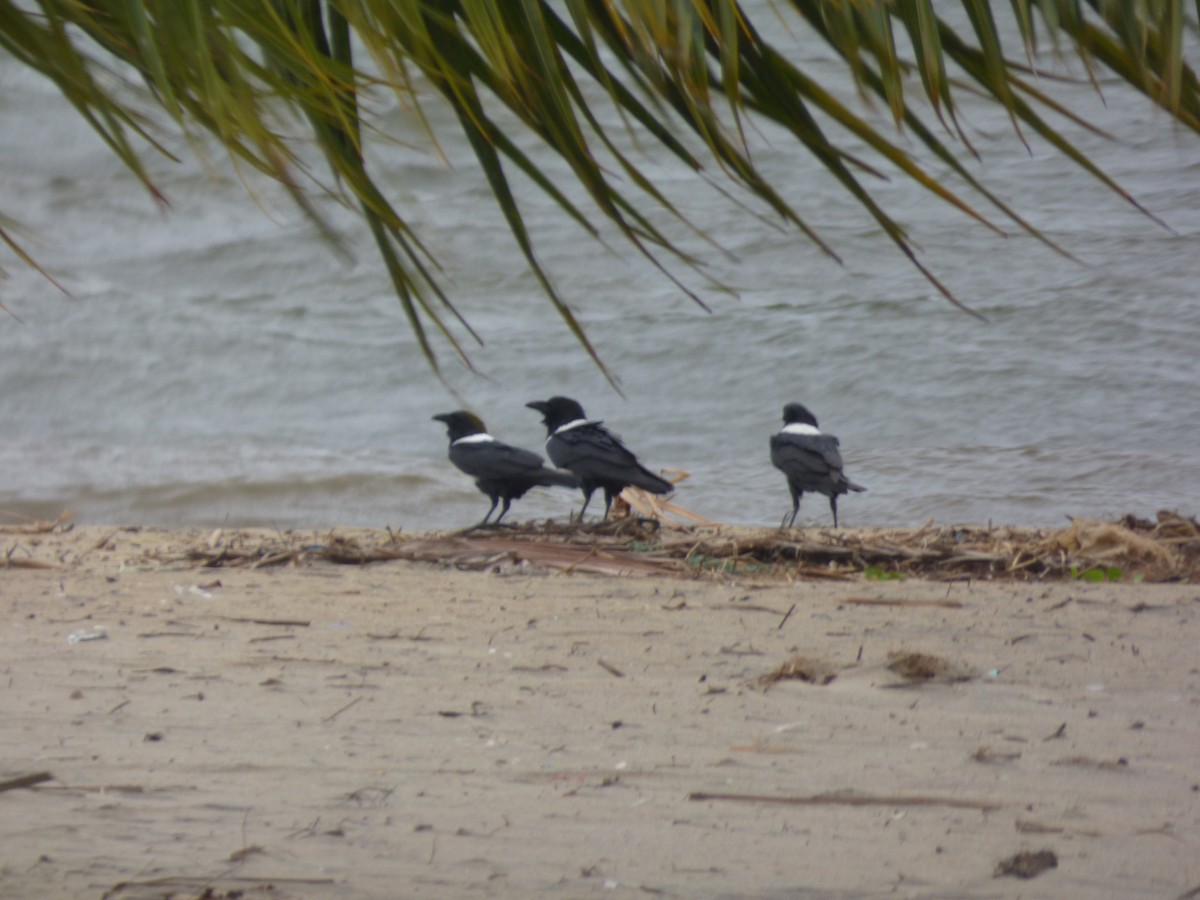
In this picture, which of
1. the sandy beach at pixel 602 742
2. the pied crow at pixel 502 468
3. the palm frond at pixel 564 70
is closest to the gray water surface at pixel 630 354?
the pied crow at pixel 502 468

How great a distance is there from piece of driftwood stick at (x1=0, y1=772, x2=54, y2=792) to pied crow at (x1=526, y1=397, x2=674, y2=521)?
479 centimetres

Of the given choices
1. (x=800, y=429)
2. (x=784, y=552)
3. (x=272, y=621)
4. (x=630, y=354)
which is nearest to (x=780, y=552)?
(x=784, y=552)

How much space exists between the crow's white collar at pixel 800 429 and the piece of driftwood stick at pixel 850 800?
531 centimetres

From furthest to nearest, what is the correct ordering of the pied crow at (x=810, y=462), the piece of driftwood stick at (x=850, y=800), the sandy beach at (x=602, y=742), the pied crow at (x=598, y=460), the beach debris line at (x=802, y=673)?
the pied crow at (x=810, y=462) < the pied crow at (x=598, y=460) < the beach debris line at (x=802, y=673) < the piece of driftwood stick at (x=850, y=800) < the sandy beach at (x=602, y=742)

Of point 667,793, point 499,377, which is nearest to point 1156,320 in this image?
point 499,377

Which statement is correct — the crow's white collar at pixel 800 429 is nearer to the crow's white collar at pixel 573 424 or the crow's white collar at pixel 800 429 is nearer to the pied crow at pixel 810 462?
the pied crow at pixel 810 462

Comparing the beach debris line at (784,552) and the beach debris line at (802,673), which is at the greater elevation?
the beach debris line at (784,552)

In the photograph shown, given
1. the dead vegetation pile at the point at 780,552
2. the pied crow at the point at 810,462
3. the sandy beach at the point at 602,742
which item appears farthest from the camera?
the pied crow at the point at 810,462

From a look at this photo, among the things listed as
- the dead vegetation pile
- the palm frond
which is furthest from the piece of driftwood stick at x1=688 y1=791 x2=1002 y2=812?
the dead vegetation pile

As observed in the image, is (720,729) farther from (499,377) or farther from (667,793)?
(499,377)

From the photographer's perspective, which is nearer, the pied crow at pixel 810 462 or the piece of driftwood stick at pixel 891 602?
the piece of driftwood stick at pixel 891 602

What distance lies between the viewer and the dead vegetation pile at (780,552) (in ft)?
20.2

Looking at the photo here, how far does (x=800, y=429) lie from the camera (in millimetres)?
8484

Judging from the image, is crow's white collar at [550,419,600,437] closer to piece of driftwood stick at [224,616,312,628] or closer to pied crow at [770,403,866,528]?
pied crow at [770,403,866,528]
